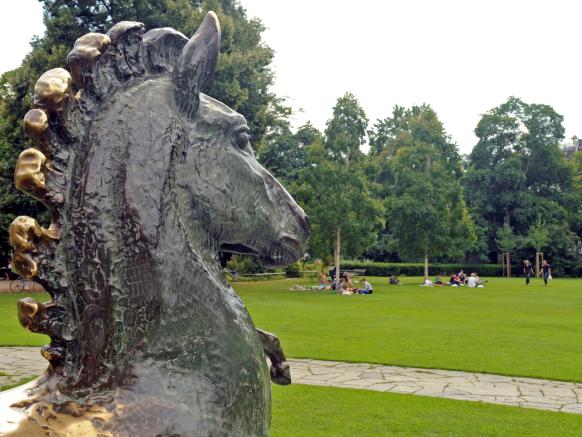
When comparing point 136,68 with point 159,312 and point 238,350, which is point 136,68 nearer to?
point 159,312

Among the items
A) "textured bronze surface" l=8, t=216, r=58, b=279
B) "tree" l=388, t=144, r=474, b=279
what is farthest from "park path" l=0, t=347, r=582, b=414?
"tree" l=388, t=144, r=474, b=279

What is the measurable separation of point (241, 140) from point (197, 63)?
253 mm

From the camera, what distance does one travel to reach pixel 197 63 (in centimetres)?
151

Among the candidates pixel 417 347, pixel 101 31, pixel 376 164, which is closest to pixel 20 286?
pixel 101 31

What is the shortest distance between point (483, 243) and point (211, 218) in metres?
51.1

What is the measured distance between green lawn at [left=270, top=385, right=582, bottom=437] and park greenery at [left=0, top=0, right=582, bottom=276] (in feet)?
47.4

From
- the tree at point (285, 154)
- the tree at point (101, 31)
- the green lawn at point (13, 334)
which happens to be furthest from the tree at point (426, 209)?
the green lawn at point (13, 334)

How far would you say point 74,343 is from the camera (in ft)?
4.70

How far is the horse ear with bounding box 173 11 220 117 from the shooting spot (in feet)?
4.93

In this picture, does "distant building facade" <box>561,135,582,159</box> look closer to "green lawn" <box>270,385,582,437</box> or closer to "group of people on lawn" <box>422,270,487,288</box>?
"group of people on lawn" <box>422,270,487,288</box>

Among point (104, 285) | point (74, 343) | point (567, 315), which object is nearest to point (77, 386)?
point (74, 343)

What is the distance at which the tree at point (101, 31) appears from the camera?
63.6 ft

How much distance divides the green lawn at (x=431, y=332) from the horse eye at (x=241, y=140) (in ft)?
27.4

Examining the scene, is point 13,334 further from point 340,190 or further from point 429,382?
point 340,190
